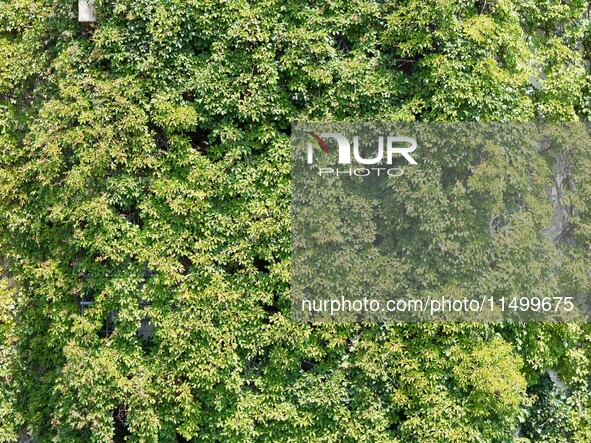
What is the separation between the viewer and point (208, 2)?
767cm

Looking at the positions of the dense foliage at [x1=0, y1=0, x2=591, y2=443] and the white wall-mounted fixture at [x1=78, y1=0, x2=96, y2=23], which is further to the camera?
the white wall-mounted fixture at [x1=78, y1=0, x2=96, y2=23]

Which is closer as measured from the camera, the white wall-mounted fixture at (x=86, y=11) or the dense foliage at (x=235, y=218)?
the dense foliage at (x=235, y=218)

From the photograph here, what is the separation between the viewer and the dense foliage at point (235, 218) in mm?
7703

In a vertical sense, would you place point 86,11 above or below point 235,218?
above

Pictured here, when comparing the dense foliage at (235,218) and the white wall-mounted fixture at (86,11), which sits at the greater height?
the white wall-mounted fixture at (86,11)

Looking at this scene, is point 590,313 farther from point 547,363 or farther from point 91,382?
point 91,382

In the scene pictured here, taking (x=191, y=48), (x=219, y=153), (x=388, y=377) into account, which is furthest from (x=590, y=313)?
(x=191, y=48)

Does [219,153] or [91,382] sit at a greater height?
[219,153]

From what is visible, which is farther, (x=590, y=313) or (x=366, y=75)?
(x=590, y=313)

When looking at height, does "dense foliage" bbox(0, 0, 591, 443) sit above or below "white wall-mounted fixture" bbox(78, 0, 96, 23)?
below

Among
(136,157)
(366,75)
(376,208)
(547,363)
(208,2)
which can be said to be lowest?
(547,363)

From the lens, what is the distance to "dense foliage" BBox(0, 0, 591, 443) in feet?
25.3

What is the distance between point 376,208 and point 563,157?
2604 mm

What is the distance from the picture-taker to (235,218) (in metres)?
7.83
